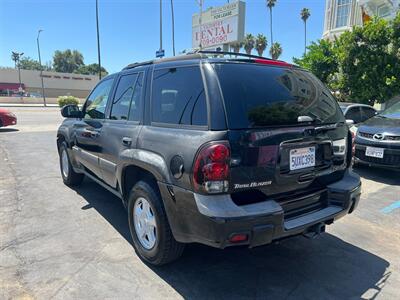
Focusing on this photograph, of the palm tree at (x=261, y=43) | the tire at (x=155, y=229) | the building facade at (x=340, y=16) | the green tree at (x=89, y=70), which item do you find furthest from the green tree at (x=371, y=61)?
the green tree at (x=89, y=70)

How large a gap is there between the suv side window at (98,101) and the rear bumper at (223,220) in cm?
201

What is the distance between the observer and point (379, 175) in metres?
6.78

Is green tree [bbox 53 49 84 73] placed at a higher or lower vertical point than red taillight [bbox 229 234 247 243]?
higher

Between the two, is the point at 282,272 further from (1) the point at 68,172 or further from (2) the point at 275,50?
(2) the point at 275,50

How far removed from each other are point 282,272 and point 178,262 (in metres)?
1.01

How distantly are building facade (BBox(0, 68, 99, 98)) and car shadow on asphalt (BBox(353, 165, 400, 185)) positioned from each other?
2847 inches


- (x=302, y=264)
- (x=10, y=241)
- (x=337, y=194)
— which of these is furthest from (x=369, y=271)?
(x=10, y=241)

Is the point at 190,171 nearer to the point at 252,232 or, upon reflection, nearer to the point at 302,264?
the point at 252,232

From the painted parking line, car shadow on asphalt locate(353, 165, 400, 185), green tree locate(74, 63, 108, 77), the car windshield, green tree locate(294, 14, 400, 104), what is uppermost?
green tree locate(74, 63, 108, 77)

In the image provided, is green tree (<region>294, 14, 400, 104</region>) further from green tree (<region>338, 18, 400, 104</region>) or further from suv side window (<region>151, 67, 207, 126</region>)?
suv side window (<region>151, 67, 207, 126</region>)

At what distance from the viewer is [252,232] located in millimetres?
2422

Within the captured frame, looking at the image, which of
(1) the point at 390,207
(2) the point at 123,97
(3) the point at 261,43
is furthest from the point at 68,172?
(3) the point at 261,43

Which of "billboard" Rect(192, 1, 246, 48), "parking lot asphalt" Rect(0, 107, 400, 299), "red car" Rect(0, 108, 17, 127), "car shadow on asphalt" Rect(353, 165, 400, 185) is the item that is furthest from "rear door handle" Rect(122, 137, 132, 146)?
"billboard" Rect(192, 1, 246, 48)

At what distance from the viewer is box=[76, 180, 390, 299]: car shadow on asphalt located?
2.83m
